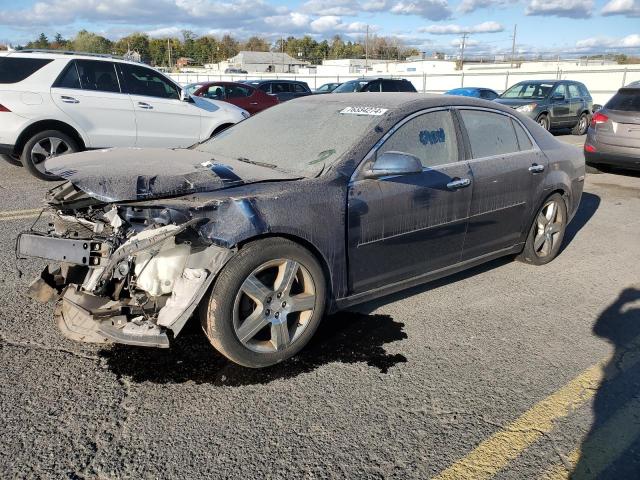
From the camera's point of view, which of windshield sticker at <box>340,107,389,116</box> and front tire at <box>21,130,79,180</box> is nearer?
windshield sticker at <box>340,107,389,116</box>

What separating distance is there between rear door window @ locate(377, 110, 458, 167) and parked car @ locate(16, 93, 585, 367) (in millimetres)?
12

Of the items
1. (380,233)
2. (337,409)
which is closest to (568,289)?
(380,233)

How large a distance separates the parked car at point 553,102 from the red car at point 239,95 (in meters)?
6.77

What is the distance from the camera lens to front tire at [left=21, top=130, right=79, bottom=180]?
26.7ft

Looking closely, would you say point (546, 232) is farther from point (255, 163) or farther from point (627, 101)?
point (627, 101)

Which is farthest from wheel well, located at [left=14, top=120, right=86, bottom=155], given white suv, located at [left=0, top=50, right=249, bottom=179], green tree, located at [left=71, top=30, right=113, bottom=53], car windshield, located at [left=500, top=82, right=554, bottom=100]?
green tree, located at [left=71, top=30, right=113, bottom=53]

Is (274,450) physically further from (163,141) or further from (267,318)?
(163,141)

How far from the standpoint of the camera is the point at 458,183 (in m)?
4.15

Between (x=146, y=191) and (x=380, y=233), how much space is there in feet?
4.95

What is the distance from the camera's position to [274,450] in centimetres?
261

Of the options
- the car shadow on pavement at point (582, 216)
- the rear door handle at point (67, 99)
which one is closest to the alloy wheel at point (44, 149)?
the rear door handle at point (67, 99)

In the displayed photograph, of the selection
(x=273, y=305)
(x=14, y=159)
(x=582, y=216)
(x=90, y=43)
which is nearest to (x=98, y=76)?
(x=14, y=159)

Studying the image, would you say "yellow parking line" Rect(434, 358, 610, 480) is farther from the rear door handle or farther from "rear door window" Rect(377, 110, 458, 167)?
the rear door handle

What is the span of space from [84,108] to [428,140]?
6277 mm
